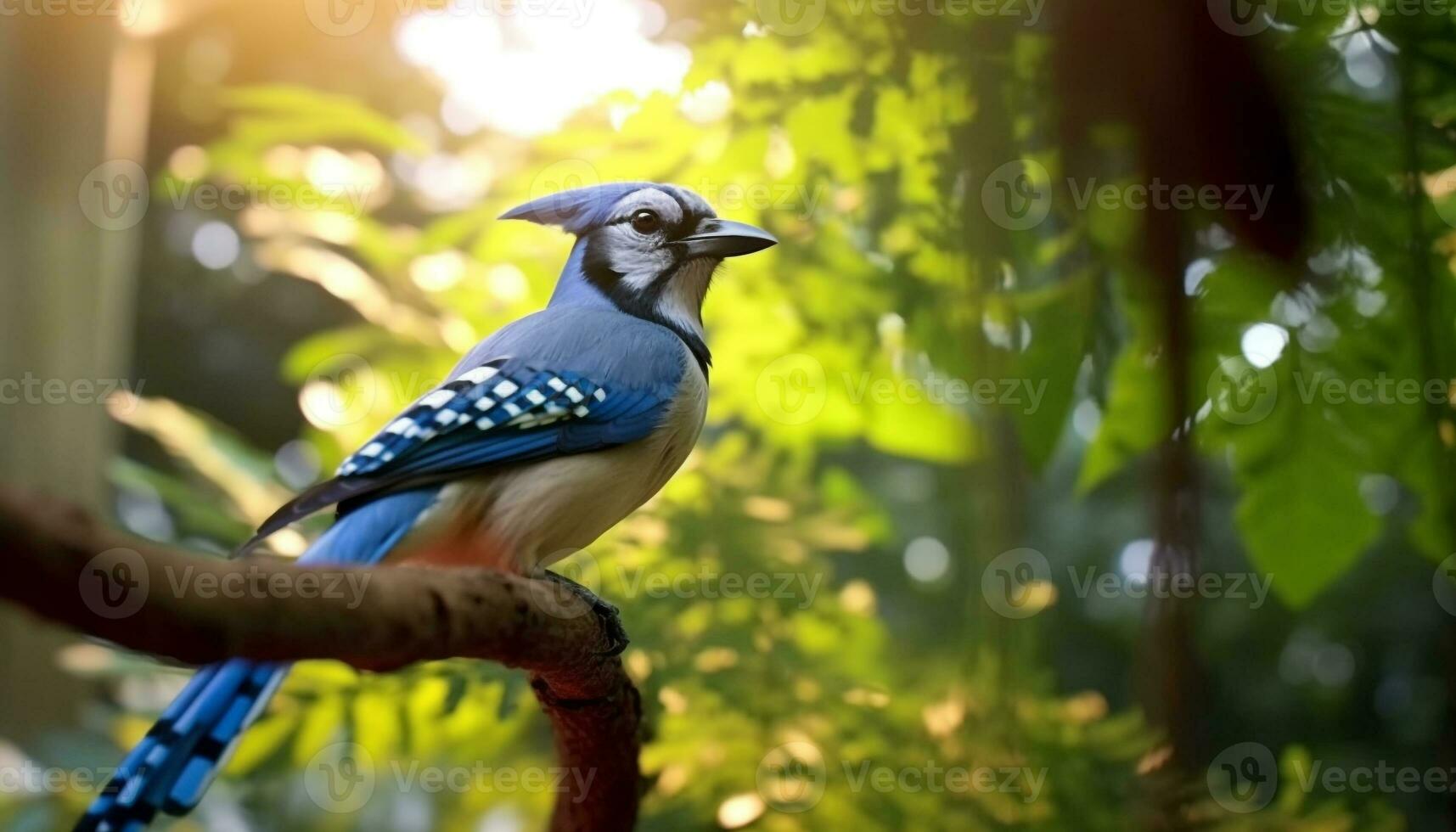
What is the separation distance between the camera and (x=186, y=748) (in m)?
1.23

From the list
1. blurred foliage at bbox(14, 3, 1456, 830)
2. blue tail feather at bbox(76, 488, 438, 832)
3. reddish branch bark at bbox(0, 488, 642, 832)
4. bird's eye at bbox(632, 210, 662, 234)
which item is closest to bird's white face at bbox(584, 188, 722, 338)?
bird's eye at bbox(632, 210, 662, 234)

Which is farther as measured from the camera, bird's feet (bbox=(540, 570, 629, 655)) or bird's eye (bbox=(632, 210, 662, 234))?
bird's eye (bbox=(632, 210, 662, 234))

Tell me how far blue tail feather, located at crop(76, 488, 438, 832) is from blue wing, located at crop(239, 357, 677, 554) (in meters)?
0.29

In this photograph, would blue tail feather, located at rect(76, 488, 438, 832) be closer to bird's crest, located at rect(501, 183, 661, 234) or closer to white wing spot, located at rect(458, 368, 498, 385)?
white wing spot, located at rect(458, 368, 498, 385)

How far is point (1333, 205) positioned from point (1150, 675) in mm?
909

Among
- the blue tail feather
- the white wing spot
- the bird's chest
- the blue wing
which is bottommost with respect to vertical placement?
the blue tail feather

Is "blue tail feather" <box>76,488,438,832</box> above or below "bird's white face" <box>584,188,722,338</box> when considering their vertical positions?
below

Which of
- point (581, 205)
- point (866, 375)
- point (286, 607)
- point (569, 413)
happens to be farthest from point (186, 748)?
point (866, 375)

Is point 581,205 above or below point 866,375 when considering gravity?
→ above

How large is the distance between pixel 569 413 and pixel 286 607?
2.76ft

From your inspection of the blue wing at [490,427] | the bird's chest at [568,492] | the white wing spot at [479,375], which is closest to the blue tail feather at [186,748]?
the blue wing at [490,427]

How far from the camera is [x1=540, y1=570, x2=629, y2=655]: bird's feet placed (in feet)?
5.62

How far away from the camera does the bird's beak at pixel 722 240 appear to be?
184 cm

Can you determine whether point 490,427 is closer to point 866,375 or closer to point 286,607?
point 286,607
